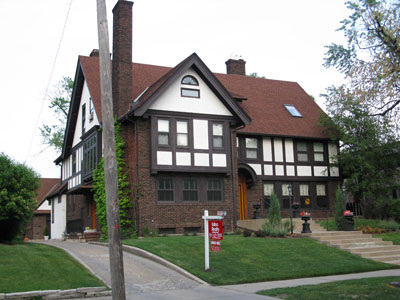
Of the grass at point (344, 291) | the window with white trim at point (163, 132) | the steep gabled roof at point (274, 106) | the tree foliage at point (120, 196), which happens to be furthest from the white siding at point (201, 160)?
the grass at point (344, 291)

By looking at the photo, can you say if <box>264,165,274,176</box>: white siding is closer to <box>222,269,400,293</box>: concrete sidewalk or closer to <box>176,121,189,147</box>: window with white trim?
<box>176,121,189,147</box>: window with white trim

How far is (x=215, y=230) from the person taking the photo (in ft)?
45.6

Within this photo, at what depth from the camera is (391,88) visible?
1427cm

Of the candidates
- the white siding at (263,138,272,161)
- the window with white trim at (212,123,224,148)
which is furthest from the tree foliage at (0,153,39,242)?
the white siding at (263,138,272,161)

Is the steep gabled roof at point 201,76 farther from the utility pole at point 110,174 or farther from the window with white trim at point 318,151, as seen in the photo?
the utility pole at point 110,174

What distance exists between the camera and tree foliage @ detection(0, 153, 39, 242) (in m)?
18.5

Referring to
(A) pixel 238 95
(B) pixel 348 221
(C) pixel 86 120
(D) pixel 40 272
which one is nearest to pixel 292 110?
(A) pixel 238 95

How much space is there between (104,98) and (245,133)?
16323 mm

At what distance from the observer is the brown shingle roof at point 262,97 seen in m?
25.2

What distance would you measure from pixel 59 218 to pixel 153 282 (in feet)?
76.5

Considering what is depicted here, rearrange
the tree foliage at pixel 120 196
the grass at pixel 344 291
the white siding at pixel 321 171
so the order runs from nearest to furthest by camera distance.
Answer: the grass at pixel 344 291, the tree foliage at pixel 120 196, the white siding at pixel 321 171

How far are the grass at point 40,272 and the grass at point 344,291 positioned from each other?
4529 millimetres

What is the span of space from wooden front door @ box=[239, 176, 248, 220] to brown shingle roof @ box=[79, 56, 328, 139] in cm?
276

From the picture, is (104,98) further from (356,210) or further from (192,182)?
(356,210)
